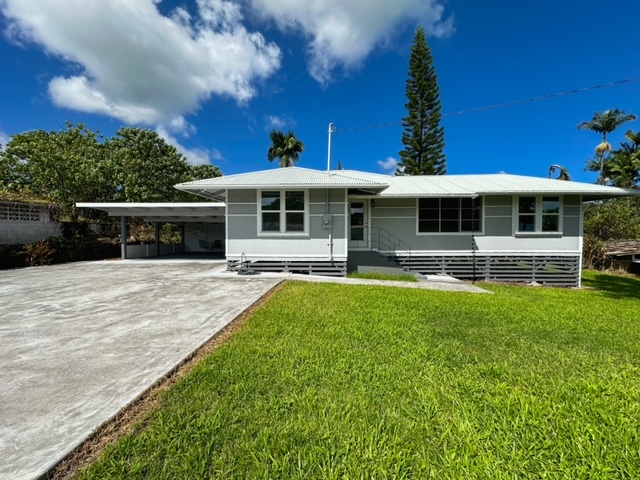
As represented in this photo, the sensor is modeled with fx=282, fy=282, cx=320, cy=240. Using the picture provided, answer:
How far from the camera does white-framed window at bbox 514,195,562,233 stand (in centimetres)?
1037

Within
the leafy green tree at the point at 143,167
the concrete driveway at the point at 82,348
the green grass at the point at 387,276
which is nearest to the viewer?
the concrete driveway at the point at 82,348

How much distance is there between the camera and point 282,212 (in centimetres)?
925

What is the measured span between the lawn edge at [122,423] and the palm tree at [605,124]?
1469 inches

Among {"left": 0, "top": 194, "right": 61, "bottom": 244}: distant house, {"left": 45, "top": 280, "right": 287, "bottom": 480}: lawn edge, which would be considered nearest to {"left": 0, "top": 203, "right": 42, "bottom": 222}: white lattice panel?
{"left": 0, "top": 194, "right": 61, "bottom": 244}: distant house

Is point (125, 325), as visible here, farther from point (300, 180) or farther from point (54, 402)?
point (300, 180)

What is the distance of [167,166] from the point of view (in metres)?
24.6

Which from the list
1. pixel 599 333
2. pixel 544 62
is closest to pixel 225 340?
pixel 599 333

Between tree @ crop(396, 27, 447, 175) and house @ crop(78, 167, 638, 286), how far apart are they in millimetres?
11531

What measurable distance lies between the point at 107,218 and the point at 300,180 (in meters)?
16.4

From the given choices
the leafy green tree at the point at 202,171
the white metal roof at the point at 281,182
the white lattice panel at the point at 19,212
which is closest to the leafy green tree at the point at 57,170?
the white lattice panel at the point at 19,212

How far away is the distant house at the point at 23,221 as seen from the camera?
37.3 ft

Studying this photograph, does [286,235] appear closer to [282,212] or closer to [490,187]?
[282,212]

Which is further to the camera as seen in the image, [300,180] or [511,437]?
[300,180]

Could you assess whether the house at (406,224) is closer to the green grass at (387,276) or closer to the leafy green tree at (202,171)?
the green grass at (387,276)
